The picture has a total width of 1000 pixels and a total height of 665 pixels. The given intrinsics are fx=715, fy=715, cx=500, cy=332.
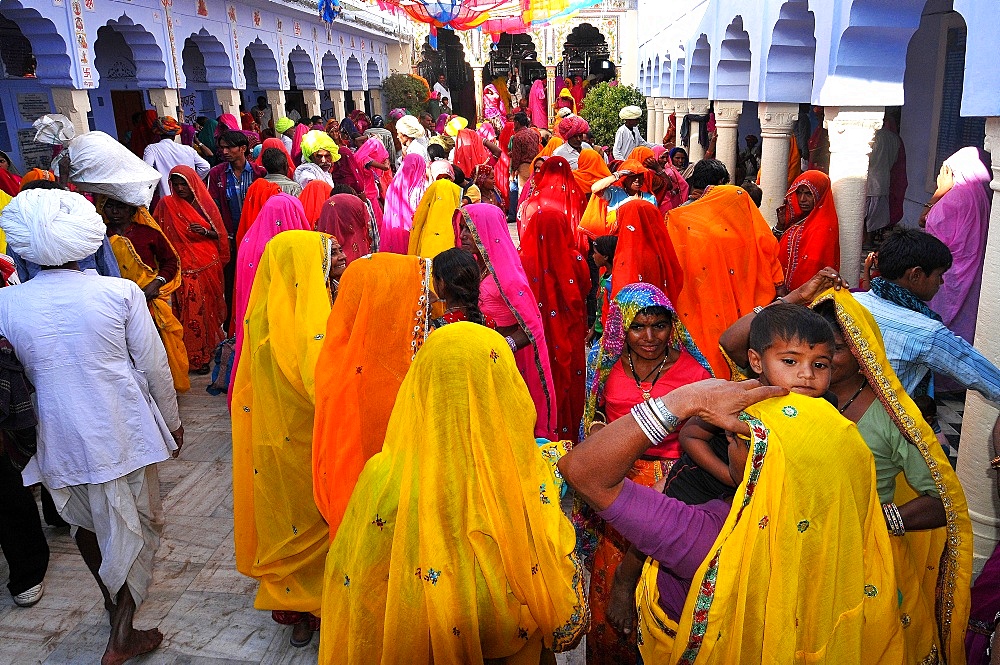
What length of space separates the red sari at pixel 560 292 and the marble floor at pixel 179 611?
1.62 metres

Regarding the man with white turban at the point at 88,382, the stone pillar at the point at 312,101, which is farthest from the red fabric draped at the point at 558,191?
the stone pillar at the point at 312,101

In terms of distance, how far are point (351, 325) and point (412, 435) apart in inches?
33.4

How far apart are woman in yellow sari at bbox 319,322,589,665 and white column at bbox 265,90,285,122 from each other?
1406 cm

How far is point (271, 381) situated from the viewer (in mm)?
2578

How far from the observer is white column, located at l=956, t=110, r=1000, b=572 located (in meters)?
2.95

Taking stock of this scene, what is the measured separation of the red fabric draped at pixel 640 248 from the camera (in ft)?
12.3

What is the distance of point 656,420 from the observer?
139 cm

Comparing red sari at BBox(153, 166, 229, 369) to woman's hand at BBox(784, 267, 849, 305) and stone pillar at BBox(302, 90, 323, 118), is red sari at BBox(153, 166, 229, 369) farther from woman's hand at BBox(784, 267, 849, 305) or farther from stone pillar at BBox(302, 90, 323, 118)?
stone pillar at BBox(302, 90, 323, 118)

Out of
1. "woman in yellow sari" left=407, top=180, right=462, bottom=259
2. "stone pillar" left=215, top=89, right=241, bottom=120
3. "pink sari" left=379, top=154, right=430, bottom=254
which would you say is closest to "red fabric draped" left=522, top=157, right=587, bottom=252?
"pink sari" left=379, top=154, right=430, bottom=254

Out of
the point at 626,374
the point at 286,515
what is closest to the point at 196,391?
the point at 286,515

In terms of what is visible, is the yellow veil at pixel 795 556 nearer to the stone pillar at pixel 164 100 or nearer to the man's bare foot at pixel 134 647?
the man's bare foot at pixel 134 647

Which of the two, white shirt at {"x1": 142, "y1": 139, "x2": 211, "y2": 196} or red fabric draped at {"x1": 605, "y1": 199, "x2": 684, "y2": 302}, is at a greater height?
white shirt at {"x1": 142, "y1": 139, "x2": 211, "y2": 196}

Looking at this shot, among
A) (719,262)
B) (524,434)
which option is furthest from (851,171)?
(524,434)

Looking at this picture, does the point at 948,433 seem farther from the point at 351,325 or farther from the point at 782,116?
the point at 351,325
